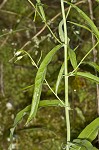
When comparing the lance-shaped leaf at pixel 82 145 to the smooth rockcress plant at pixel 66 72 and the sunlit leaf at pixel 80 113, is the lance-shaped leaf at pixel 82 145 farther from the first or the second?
the sunlit leaf at pixel 80 113

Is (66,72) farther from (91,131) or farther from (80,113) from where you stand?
(80,113)

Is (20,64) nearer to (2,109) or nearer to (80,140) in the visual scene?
(2,109)

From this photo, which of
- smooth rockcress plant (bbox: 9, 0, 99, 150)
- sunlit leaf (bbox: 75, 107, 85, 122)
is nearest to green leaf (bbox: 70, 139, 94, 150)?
smooth rockcress plant (bbox: 9, 0, 99, 150)

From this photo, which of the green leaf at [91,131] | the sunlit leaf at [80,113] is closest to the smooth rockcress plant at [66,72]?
the green leaf at [91,131]

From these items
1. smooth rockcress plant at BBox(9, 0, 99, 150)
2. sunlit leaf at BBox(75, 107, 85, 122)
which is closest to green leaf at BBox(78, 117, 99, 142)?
smooth rockcress plant at BBox(9, 0, 99, 150)

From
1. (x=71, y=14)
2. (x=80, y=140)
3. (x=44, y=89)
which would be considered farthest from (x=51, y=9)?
(x=80, y=140)

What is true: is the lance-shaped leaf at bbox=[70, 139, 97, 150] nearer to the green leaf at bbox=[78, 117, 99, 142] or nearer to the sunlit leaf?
the green leaf at bbox=[78, 117, 99, 142]

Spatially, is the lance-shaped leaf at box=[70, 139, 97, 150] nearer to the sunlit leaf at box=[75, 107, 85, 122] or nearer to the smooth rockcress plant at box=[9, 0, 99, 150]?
the smooth rockcress plant at box=[9, 0, 99, 150]

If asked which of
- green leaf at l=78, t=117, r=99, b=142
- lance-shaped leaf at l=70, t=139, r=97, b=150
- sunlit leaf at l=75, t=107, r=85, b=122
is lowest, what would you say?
sunlit leaf at l=75, t=107, r=85, b=122

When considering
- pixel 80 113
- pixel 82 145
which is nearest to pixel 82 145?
pixel 82 145

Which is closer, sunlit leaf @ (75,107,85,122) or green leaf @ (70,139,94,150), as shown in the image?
green leaf @ (70,139,94,150)

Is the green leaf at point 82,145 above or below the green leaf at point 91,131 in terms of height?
below

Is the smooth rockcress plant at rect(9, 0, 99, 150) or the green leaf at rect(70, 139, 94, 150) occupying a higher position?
the smooth rockcress plant at rect(9, 0, 99, 150)
